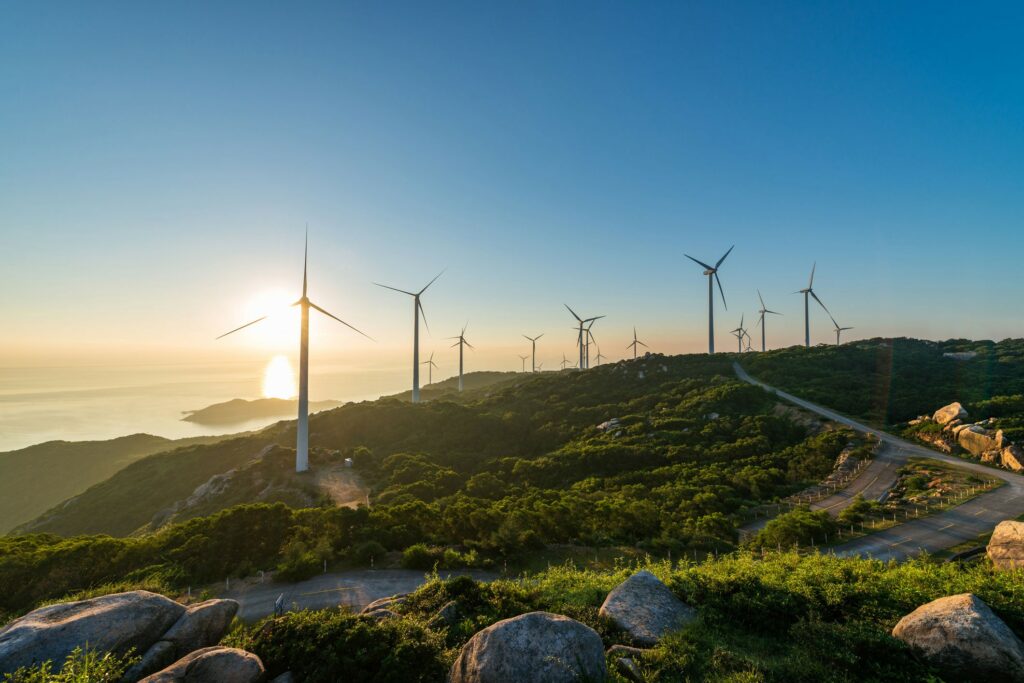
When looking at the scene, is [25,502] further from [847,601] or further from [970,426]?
[970,426]

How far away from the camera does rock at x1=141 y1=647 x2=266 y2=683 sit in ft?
36.8

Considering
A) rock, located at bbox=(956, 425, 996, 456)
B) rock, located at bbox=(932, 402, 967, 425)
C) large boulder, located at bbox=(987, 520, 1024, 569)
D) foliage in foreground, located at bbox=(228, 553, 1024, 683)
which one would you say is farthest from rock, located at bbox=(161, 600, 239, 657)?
rock, located at bbox=(932, 402, 967, 425)

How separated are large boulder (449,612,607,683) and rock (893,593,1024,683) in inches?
390

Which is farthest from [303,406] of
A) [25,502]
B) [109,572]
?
[25,502]

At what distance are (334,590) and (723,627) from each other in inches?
812

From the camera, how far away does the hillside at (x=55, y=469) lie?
4948 inches

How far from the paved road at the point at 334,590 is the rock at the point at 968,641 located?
64.4 ft

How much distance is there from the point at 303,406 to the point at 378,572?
135 feet

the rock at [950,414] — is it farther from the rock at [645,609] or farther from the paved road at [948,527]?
the rock at [645,609]

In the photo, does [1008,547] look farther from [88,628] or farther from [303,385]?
[303,385]

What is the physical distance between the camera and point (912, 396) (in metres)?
71.4

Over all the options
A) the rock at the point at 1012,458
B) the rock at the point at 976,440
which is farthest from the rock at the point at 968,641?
the rock at the point at 976,440

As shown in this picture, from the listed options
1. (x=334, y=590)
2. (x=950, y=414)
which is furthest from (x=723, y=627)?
(x=950, y=414)

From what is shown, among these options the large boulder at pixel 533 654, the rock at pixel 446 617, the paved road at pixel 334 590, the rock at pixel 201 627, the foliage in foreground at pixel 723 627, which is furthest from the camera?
the paved road at pixel 334 590
